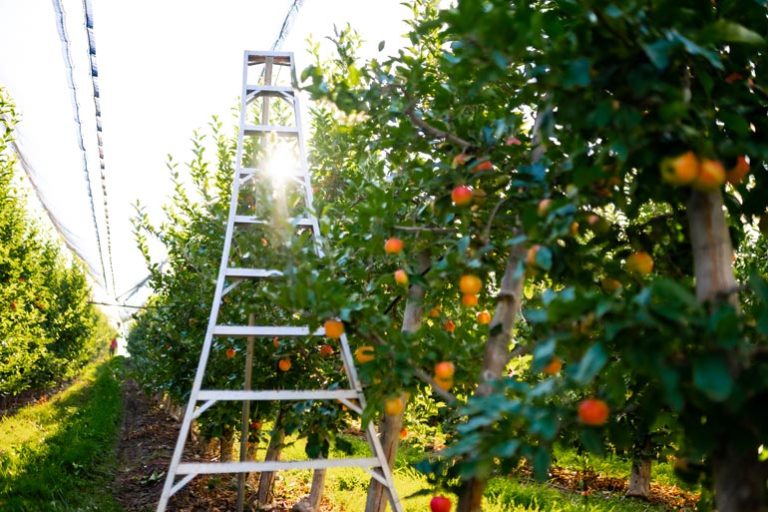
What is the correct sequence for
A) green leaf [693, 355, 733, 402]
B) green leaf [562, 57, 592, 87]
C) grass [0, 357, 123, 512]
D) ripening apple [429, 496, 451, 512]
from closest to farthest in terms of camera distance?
green leaf [693, 355, 733, 402]
green leaf [562, 57, 592, 87]
ripening apple [429, 496, 451, 512]
grass [0, 357, 123, 512]

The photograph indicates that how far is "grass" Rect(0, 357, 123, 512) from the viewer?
4352 millimetres

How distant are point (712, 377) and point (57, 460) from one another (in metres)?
5.87

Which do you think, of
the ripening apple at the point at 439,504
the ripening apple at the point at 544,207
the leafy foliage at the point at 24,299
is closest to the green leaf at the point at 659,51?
the ripening apple at the point at 544,207

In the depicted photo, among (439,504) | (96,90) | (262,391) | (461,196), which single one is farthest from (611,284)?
(96,90)

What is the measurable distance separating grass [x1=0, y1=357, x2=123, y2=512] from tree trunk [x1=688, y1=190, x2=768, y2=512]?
4030mm

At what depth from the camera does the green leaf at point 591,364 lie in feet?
4.17

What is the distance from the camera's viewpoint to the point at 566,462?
25.8 ft

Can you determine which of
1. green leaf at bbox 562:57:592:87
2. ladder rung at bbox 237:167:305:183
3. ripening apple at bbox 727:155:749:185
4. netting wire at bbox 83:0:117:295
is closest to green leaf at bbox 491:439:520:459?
green leaf at bbox 562:57:592:87

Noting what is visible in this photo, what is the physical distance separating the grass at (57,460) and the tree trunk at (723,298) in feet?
13.2

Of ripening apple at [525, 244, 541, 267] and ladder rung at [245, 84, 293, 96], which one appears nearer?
ripening apple at [525, 244, 541, 267]

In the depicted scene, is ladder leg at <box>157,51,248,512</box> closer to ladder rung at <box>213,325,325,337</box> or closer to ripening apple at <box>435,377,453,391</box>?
ladder rung at <box>213,325,325,337</box>

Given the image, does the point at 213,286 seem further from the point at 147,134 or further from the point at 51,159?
the point at 51,159

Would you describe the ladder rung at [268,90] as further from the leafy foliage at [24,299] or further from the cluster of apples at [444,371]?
the leafy foliage at [24,299]

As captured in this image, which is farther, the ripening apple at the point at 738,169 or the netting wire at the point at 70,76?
the netting wire at the point at 70,76
